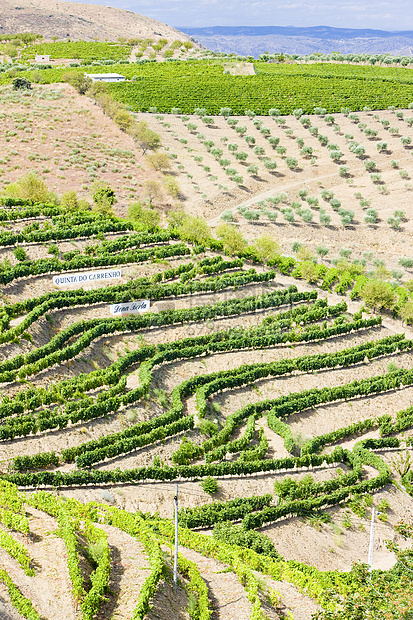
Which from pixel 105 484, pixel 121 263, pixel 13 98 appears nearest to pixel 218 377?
pixel 105 484

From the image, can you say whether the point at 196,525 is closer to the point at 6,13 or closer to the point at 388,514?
the point at 388,514

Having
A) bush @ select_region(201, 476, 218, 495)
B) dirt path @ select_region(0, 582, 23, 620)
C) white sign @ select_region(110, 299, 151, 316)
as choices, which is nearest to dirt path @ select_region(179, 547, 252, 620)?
bush @ select_region(201, 476, 218, 495)

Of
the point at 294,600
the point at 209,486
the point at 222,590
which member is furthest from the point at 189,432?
the point at 294,600

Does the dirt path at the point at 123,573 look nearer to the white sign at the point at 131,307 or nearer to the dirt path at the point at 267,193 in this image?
the white sign at the point at 131,307

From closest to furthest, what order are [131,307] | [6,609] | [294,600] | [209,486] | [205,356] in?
[6,609], [294,600], [209,486], [205,356], [131,307]

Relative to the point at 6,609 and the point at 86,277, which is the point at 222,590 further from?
the point at 86,277

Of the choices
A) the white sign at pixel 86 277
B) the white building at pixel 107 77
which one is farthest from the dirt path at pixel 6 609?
the white building at pixel 107 77
